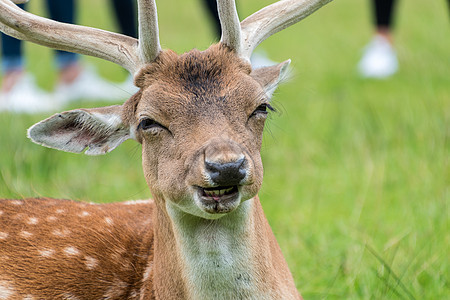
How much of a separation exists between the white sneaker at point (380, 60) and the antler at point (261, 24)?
667 centimetres

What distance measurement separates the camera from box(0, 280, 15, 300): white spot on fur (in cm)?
355

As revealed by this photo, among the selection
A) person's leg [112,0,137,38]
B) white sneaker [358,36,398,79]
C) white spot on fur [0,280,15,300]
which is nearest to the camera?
white spot on fur [0,280,15,300]

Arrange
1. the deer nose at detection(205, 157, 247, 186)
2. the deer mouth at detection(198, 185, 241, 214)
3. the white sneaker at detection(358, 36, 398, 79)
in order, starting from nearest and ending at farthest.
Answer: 1. the deer nose at detection(205, 157, 247, 186)
2. the deer mouth at detection(198, 185, 241, 214)
3. the white sneaker at detection(358, 36, 398, 79)

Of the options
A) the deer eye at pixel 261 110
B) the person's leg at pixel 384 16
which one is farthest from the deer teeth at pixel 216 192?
the person's leg at pixel 384 16

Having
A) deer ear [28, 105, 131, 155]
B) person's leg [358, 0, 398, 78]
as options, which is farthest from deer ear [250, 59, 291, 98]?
person's leg [358, 0, 398, 78]

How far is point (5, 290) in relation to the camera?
356 centimetres

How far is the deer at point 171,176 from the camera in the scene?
9.94 feet

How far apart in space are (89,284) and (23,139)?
2667 mm

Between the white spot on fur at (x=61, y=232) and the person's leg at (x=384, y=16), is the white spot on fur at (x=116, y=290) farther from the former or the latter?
the person's leg at (x=384, y=16)

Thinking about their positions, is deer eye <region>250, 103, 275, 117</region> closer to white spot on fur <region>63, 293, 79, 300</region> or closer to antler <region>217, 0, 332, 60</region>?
antler <region>217, 0, 332, 60</region>

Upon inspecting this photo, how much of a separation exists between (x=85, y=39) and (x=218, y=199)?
102 centimetres

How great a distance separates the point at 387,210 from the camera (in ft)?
18.2

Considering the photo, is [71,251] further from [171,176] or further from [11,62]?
[11,62]

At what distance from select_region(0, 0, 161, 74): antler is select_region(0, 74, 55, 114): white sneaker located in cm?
364
